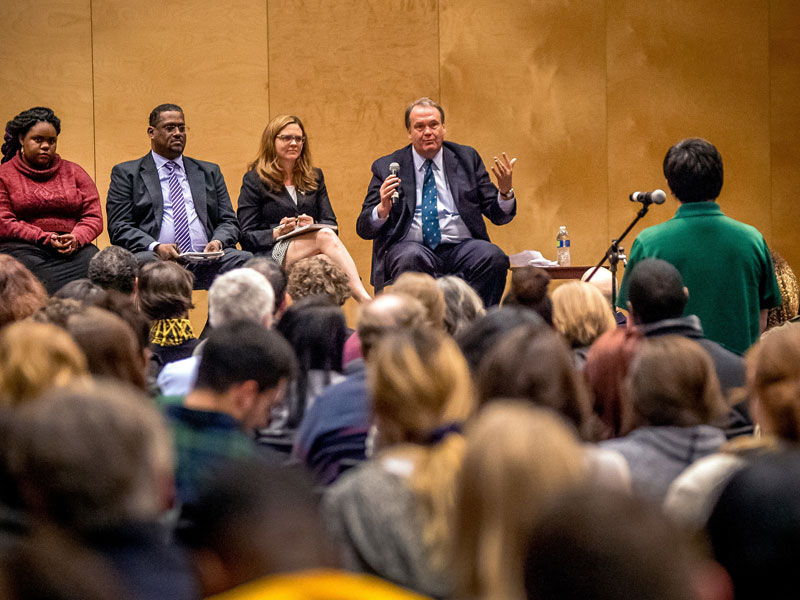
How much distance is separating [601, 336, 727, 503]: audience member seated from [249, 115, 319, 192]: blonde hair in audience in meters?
3.84

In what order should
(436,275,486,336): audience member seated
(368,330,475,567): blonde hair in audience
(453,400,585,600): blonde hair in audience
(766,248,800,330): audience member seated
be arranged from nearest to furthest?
(453,400,585,600): blonde hair in audience → (368,330,475,567): blonde hair in audience → (436,275,486,336): audience member seated → (766,248,800,330): audience member seated

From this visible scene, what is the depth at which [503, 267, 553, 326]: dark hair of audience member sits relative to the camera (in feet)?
11.9

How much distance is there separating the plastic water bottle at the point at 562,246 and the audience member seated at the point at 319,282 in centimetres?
297

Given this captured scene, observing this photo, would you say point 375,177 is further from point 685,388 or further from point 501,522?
point 501,522

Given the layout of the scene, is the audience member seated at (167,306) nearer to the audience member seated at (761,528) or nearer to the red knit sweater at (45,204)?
the red knit sweater at (45,204)

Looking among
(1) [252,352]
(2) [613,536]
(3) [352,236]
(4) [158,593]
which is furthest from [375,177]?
(2) [613,536]

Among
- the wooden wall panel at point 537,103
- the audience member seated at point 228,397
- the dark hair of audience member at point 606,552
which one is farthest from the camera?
the wooden wall panel at point 537,103

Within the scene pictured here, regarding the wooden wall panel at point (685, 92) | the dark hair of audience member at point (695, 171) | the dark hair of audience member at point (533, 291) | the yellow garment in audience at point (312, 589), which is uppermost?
the wooden wall panel at point (685, 92)

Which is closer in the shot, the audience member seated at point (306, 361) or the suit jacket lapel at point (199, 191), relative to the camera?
the audience member seated at point (306, 361)

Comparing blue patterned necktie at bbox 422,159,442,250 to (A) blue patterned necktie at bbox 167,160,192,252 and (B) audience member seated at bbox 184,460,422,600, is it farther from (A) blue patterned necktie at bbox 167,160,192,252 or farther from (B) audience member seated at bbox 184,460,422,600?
(B) audience member seated at bbox 184,460,422,600

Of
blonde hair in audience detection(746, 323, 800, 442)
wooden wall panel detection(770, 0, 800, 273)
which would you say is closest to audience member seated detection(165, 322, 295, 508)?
blonde hair in audience detection(746, 323, 800, 442)

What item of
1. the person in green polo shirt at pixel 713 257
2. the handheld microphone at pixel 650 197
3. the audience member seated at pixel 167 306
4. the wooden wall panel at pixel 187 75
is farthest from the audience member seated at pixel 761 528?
the wooden wall panel at pixel 187 75

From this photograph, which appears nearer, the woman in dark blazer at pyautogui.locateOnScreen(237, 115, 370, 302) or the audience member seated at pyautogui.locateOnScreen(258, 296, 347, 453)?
the audience member seated at pyautogui.locateOnScreen(258, 296, 347, 453)

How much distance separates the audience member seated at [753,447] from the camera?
6.00ft
